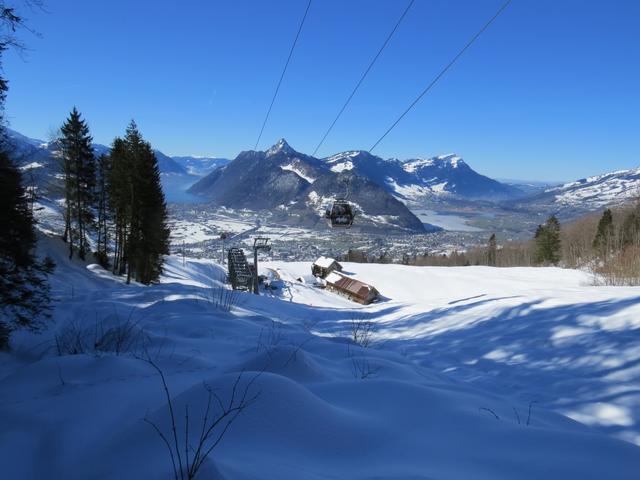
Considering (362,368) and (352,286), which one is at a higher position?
(362,368)

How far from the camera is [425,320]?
35.0 feet

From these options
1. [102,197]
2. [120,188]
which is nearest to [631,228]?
[120,188]

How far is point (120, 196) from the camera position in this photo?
2383 cm

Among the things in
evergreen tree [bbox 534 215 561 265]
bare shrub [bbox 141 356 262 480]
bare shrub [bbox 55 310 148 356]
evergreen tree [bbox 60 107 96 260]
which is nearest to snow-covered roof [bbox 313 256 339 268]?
evergreen tree [bbox 60 107 96 260]

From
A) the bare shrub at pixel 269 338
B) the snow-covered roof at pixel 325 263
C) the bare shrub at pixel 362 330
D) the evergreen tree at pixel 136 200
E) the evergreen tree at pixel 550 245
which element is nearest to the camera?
the bare shrub at pixel 269 338

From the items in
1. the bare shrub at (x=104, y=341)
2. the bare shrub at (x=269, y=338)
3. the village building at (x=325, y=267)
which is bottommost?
the village building at (x=325, y=267)

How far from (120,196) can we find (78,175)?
4.71m

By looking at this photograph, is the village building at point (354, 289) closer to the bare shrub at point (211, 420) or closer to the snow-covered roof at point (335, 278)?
the snow-covered roof at point (335, 278)

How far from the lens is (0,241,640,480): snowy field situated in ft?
7.18

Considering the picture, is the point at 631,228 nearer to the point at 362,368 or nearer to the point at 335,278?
the point at 335,278

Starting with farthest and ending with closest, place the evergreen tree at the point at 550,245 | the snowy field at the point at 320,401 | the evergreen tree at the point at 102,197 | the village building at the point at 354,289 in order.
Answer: the evergreen tree at the point at 550,245 < the village building at the point at 354,289 < the evergreen tree at the point at 102,197 < the snowy field at the point at 320,401

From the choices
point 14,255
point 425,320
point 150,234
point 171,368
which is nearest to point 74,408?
point 171,368

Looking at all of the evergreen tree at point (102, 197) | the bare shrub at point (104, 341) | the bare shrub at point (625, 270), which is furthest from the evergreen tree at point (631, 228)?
the evergreen tree at point (102, 197)

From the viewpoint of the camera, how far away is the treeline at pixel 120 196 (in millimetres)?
23688
